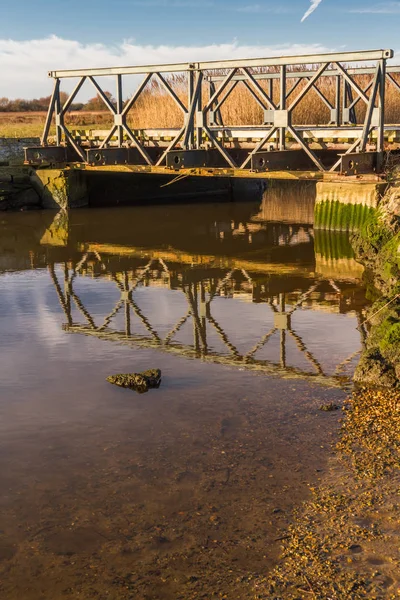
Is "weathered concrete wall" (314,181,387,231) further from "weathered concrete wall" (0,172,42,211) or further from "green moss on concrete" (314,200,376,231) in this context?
"weathered concrete wall" (0,172,42,211)

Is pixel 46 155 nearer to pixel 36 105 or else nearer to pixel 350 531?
pixel 350 531

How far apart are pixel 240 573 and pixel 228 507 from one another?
0.91 metres

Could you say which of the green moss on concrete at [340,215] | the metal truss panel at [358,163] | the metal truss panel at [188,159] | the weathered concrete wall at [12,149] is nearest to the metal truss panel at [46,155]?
the weathered concrete wall at [12,149]

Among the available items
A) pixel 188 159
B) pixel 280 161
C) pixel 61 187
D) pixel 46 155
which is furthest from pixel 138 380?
pixel 46 155

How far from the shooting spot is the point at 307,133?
66.0ft

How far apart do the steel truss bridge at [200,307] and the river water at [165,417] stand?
0.12 ft

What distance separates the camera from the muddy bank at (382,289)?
28.6ft

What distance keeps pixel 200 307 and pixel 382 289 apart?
3009 mm

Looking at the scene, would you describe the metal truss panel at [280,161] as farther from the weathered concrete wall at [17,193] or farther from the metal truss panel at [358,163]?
the weathered concrete wall at [17,193]

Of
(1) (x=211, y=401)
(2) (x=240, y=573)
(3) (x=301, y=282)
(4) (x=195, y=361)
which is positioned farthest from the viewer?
(3) (x=301, y=282)

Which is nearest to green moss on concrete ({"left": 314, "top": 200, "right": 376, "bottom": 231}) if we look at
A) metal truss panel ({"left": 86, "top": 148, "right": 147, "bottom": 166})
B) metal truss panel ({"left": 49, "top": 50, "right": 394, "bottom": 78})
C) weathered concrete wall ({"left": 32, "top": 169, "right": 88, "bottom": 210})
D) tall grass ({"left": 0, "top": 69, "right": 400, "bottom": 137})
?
metal truss panel ({"left": 49, "top": 50, "right": 394, "bottom": 78})

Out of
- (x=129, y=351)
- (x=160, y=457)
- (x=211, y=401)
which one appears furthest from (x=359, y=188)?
(x=160, y=457)

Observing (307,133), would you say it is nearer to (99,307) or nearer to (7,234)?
(7,234)

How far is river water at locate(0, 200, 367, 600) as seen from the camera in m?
5.55
